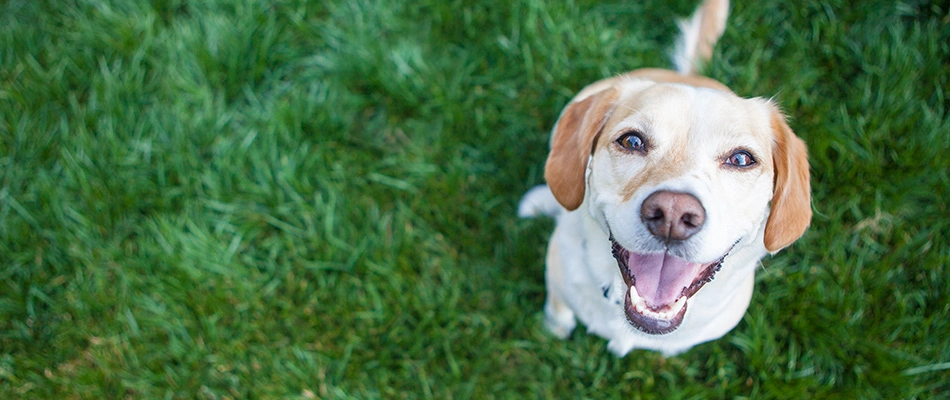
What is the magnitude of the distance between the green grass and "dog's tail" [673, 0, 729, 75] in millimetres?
151

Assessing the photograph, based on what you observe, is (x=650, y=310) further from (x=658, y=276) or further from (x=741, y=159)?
(x=741, y=159)

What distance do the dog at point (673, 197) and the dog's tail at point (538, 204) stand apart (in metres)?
0.68

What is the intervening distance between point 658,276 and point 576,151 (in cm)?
51

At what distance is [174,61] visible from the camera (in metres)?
3.53

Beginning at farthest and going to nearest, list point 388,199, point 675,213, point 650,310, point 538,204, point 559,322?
point 388,199, point 538,204, point 559,322, point 650,310, point 675,213

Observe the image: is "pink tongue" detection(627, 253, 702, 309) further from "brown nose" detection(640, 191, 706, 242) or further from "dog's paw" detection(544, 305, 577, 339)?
"dog's paw" detection(544, 305, 577, 339)

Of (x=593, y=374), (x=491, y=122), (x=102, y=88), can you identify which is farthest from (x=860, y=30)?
(x=102, y=88)

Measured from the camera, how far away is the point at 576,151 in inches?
86.1

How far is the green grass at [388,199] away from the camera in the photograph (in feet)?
9.55

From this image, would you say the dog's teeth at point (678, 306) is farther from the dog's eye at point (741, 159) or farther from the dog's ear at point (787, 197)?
the dog's eye at point (741, 159)

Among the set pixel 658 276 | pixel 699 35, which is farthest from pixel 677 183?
pixel 699 35

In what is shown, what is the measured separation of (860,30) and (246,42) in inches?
133

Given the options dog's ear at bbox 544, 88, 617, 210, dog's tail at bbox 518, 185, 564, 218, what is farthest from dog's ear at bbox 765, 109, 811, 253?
dog's tail at bbox 518, 185, 564, 218

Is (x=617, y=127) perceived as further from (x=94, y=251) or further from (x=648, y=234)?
(x=94, y=251)
